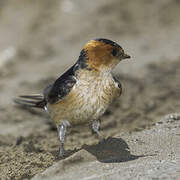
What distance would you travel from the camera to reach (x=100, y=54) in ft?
16.9

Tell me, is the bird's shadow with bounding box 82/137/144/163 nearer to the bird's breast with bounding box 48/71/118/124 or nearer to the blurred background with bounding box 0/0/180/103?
the bird's breast with bounding box 48/71/118/124

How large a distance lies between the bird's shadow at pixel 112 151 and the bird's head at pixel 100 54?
2.63 ft

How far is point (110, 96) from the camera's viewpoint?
518 cm

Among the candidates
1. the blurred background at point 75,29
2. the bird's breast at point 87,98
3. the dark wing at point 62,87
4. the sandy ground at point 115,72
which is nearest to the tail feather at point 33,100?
the sandy ground at point 115,72

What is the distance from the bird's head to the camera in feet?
16.8

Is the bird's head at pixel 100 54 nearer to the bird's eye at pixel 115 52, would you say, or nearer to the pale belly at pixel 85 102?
the bird's eye at pixel 115 52

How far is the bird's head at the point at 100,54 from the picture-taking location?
513cm

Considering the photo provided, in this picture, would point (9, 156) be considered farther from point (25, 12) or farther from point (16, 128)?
point (25, 12)

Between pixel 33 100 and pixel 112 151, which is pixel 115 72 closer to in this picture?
pixel 33 100

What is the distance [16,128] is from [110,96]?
126 inches

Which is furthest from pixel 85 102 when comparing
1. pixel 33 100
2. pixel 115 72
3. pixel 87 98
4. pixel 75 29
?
pixel 75 29

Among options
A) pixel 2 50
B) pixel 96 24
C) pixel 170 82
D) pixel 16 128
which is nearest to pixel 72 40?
pixel 96 24

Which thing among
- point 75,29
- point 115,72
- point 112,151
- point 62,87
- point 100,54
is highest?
point 75,29

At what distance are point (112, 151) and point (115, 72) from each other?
4.40 metres
